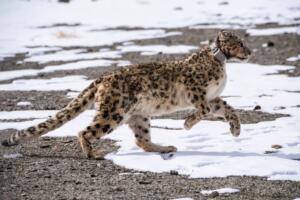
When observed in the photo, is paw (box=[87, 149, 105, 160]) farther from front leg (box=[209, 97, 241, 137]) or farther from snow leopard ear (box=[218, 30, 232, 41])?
snow leopard ear (box=[218, 30, 232, 41])

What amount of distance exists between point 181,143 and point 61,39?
54.4 ft

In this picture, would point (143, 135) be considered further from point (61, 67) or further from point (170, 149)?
point (61, 67)

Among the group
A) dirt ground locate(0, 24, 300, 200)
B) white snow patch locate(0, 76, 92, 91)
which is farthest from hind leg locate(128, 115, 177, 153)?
white snow patch locate(0, 76, 92, 91)

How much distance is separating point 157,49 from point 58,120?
41.5 feet

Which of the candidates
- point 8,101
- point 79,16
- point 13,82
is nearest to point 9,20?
point 79,16

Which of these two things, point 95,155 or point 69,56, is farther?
point 69,56

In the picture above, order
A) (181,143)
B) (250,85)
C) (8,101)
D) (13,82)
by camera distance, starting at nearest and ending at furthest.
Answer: (181,143) < (8,101) < (250,85) < (13,82)

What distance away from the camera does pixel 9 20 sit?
33.9m

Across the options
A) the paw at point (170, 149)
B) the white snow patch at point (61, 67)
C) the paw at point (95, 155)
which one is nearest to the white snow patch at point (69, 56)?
the white snow patch at point (61, 67)

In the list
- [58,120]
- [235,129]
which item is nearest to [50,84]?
[58,120]

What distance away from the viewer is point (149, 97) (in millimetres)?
9852

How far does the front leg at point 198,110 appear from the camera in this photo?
10.1 m

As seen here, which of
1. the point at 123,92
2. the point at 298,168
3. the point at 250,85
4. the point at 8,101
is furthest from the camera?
the point at 250,85

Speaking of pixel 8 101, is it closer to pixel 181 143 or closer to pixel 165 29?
pixel 181 143
